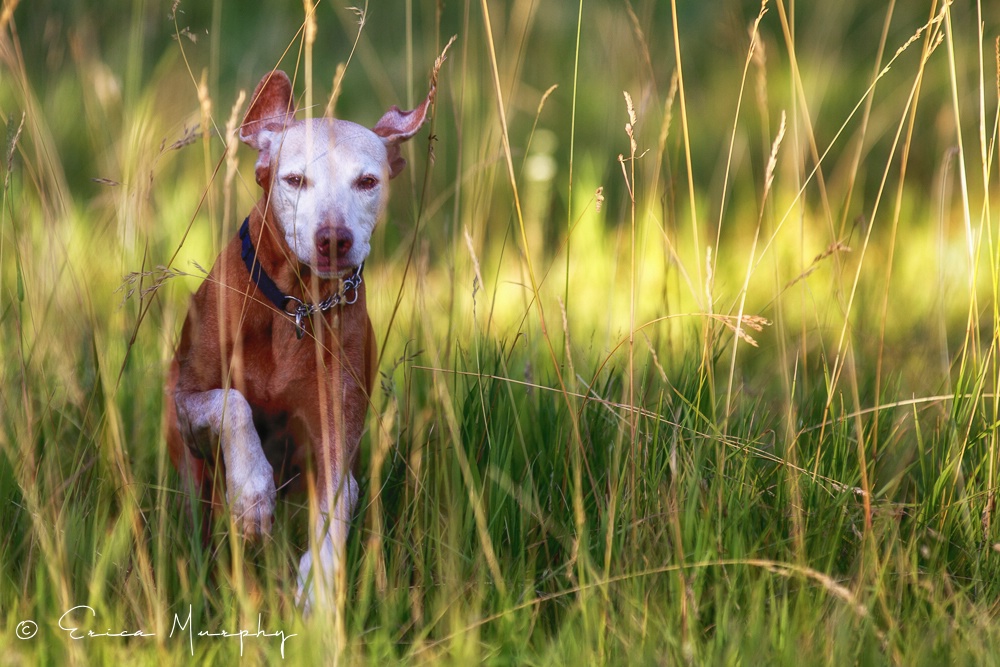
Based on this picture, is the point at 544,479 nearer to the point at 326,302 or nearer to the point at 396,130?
the point at 326,302

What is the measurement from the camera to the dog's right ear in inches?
111

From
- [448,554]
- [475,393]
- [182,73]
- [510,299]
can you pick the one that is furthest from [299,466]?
[182,73]

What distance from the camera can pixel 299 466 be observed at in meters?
2.92

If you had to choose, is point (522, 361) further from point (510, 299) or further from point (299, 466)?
point (510, 299)

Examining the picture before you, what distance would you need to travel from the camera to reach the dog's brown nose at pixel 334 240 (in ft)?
8.28

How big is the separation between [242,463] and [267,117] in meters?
0.89

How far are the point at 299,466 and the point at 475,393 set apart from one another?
55 centimetres

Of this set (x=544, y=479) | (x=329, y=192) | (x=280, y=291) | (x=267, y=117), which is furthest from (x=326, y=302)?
(x=544, y=479)

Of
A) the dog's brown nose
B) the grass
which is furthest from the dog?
the grass

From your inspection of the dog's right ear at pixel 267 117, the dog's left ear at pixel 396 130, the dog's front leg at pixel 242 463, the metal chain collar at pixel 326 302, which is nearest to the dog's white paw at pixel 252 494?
the dog's front leg at pixel 242 463

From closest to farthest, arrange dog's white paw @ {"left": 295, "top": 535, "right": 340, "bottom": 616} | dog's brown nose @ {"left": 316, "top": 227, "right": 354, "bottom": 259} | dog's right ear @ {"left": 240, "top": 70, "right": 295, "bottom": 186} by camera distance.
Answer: dog's white paw @ {"left": 295, "top": 535, "right": 340, "bottom": 616} → dog's brown nose @ {"left": 316, "top": 227, "right": 354, "bottom": 259} → dog's right ear @ {"left": 240, "top": 70, "right": 295, "bottom": 186}

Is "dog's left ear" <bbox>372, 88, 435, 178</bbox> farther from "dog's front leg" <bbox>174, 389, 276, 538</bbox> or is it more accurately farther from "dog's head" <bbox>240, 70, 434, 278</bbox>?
"dog's front leg" <bbox>174, 389, 276, 538</bbox>

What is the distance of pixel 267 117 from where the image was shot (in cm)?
285

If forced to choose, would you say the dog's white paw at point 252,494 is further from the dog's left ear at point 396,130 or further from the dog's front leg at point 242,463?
the dog's left ear at point 396,130
